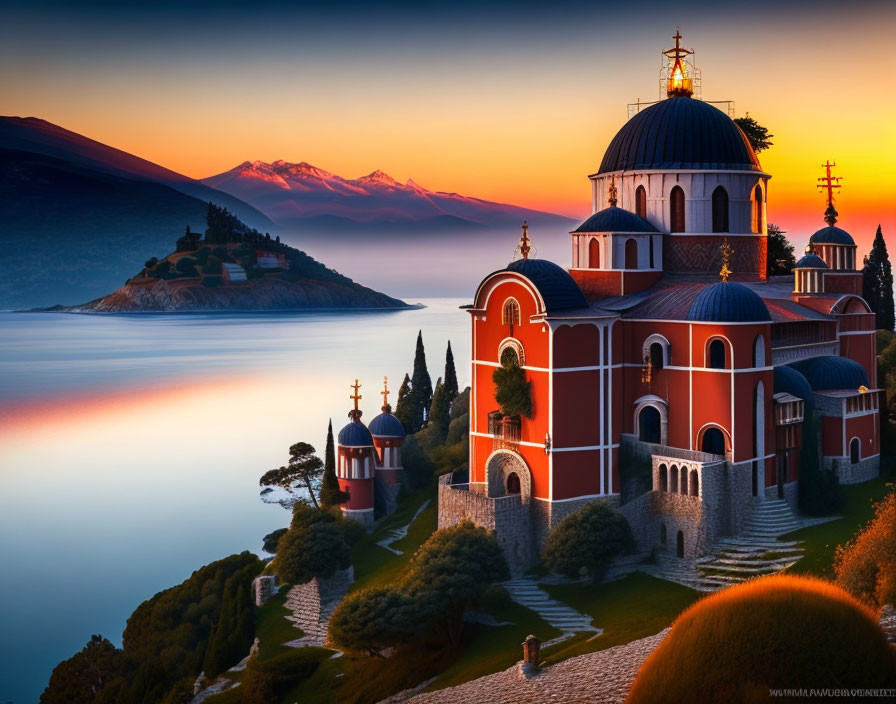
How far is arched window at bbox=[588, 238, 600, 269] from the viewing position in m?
38.9

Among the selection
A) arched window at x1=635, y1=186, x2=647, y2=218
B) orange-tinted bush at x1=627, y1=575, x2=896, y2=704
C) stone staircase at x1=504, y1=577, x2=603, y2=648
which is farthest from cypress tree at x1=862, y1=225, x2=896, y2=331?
orange-tinted bush at x1=627, y1=575, x2=896, y2=704

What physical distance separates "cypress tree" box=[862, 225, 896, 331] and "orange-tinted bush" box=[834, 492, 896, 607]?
29.1m

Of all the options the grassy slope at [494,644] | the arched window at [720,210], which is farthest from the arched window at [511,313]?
the arched window at [720,210]

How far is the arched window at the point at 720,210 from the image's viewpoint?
40.0 meters

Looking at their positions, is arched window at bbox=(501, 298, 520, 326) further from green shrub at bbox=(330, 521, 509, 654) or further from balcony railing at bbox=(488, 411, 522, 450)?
green shrub at bbox=(330, 521, 509, 654)

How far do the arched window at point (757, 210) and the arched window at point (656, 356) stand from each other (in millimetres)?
7781

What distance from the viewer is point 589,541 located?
3278 cm

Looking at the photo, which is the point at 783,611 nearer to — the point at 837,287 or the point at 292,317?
the point at 837,287

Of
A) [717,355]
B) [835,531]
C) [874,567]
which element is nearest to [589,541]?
[717,355]

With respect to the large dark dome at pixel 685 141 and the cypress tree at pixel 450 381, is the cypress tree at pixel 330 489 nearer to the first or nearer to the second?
the cypress tree at pixel 450 381

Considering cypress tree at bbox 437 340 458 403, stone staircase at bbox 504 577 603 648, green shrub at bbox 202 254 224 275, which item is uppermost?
green shrub at bbox 202 254 224 275

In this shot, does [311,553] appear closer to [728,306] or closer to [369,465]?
[369,465]

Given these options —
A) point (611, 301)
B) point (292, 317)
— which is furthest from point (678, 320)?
point (292, 317)

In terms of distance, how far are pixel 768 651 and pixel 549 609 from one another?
12716mm
